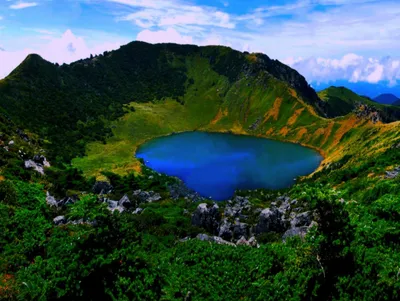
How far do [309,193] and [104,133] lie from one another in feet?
587

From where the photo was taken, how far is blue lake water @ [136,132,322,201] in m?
113

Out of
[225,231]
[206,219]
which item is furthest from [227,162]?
[225,231]

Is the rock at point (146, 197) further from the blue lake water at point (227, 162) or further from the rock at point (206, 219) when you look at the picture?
the rock at point (206, 219)

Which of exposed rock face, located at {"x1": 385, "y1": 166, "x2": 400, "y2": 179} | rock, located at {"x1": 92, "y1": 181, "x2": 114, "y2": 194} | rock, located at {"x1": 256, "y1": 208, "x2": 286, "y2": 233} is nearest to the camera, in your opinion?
rock, located at {"x1": 256, "y1": 208, "x2": 286, "y2": 233}

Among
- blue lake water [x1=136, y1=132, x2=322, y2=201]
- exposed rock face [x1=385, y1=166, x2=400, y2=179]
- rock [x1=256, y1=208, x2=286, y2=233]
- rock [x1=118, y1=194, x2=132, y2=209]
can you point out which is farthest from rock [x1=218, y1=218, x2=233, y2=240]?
blue lake water [x1=136, y1=132, x2=322, y2=201]

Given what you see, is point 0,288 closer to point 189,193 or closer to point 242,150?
point 189,193

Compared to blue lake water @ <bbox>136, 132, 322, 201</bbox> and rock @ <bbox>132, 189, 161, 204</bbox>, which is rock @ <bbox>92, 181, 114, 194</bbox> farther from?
blue lake water @ <bbox>136, 132, 322, 201</bbox>

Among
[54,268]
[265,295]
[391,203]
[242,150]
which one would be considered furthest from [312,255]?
[242,150]

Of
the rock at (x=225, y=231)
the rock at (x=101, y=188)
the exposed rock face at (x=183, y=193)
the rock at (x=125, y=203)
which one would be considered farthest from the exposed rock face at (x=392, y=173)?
the rock at (x=101, y=188)

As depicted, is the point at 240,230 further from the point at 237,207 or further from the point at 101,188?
the point at 101,188

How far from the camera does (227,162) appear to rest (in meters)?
144

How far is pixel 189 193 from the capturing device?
327ft

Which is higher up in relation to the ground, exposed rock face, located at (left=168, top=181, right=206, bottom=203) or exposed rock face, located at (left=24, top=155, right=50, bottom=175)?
exposed rock face, located at (left=24, top=155, right=50, bottom=175)

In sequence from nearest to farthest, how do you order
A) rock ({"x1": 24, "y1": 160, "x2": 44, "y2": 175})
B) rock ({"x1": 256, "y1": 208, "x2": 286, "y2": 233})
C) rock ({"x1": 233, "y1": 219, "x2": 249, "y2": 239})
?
rock ({"x1": 256, "y1": 208, "x2": 286, "y2": 233}), rock ({"x1": 233, "y1": 219, "x2": 249, "y2": 239}), rock ({"x1": 24, "y1": 160, "x2": 44, "y2": 175})
